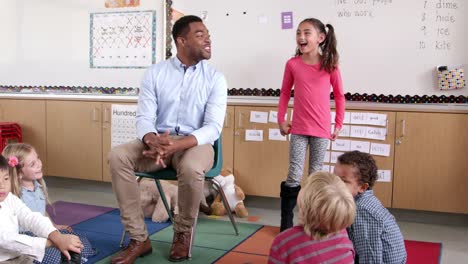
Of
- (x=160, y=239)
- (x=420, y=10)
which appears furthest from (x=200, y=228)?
Answer: (x=420, y=10)

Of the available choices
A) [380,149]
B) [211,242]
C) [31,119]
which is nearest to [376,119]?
[380,149]

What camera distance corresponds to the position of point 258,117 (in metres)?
3.47

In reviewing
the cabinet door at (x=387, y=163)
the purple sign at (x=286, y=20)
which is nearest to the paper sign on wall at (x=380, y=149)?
the cabinet door at (x=387, y=163)

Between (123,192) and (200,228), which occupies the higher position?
(123,192)

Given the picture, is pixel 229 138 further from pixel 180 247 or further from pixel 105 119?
pixel 180 247

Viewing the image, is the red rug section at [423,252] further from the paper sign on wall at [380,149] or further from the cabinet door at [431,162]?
the paper sign on wall at [380,149]

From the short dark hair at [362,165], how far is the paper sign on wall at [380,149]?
1.38 m

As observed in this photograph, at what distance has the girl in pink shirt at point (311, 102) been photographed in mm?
2756

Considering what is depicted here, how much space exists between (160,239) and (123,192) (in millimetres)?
505

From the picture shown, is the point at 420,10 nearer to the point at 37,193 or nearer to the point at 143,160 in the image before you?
the point at 143,160

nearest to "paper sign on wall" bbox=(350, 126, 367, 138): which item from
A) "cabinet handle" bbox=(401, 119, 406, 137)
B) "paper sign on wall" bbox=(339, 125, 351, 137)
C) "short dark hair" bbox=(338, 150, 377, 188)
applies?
"paper sign on wall" bbox=(339, 125, 351, 137)

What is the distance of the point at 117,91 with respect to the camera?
13.5ft

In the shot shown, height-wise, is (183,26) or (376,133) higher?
(183,26)

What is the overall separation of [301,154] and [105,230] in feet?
4.01
